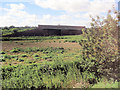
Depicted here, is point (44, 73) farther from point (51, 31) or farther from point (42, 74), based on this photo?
point (51, 31)

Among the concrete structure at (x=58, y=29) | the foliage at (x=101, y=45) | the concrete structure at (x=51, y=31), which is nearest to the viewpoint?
the foliage at (x=101, y=45)

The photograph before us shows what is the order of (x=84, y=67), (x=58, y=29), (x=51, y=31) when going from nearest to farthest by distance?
(x=84, y=67), (x=51, y=31), (x=58, y=29)

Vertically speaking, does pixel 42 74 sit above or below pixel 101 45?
below

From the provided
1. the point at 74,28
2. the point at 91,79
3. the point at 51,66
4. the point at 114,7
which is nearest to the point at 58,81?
the point at 51,66

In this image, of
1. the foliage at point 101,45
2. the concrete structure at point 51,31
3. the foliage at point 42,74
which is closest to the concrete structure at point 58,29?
the concrete structure at point 51,31

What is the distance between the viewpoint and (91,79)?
6090mm

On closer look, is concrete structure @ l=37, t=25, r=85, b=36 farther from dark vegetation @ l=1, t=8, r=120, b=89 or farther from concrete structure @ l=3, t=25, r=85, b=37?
dark vegetation @ l=1, t=8, r=120, b=89

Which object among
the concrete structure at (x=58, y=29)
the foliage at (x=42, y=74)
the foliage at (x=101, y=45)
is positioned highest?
the concrete structure at (x=58, y=29)

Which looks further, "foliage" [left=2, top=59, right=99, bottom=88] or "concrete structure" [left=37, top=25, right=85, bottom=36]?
"concrete structure" [left=37, top=25, right=85, bottom=36]

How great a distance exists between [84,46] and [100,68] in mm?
1067

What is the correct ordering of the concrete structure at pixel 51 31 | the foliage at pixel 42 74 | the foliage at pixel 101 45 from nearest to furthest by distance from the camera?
the foliage at pixel 101 45, the foliage at pixel 42 74, the concrete structure at pixel 51 31

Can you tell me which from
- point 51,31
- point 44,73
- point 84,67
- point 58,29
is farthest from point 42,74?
point 58,29

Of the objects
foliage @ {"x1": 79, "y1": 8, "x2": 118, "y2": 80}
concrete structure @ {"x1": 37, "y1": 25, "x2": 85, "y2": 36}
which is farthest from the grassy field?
concrete structure @ {"x1": 37, "y1": 25, "x2": 85, "y2": 36}

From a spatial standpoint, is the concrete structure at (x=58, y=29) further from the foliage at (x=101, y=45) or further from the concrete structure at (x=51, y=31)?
the foliage at (x=101, y=45)
